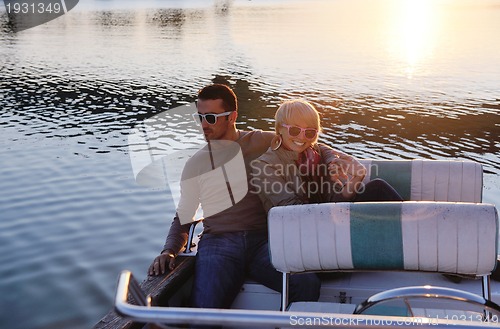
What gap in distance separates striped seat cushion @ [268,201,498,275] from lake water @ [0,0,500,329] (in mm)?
3289

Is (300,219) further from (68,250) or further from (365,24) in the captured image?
(365,24)

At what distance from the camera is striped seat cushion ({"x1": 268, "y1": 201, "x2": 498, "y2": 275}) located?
3533mm

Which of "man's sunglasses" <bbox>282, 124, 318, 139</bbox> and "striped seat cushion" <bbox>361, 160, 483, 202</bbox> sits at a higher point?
"man's sunglasses" <bbox>282, 124, 318, 139</bbox>

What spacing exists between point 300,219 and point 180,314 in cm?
153

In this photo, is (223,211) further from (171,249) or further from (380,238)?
(380,238)

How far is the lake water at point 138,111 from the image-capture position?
756 cm

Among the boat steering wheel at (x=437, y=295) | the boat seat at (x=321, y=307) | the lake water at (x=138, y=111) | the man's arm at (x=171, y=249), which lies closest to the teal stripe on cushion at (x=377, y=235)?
the boat seat at (x=321, y=307)

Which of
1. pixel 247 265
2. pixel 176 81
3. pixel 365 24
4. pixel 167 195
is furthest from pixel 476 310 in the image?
pixel 365 24

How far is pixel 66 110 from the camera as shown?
17750mm

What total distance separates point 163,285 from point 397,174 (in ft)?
6.95

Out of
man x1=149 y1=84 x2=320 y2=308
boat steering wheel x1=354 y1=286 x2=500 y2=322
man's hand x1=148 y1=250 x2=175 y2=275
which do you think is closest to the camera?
boat steering wheel x1=354 y1=286 x2=500 y2=322

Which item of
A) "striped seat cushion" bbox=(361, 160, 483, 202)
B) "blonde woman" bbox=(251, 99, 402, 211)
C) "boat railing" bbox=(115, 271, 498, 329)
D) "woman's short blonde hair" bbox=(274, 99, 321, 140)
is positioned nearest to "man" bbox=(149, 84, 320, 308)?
"blonde woman" bbox=(251, 99, 402, 211)

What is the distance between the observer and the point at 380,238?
143 inches

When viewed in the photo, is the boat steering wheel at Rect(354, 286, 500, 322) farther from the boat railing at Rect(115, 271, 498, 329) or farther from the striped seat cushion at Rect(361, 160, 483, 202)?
the striped seat cushion at Rect(361, 160, 483, 202)
